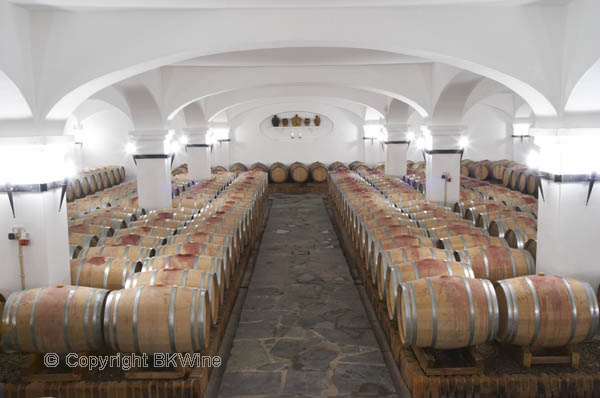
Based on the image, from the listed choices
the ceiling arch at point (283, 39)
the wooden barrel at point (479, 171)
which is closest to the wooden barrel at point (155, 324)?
the ceiling arch at point (283, 39)

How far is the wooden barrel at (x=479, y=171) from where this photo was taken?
19172mm

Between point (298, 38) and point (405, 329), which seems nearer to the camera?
point (405, 329)

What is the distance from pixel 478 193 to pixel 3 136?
396 inches

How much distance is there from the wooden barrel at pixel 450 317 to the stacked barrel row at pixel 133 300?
183cm

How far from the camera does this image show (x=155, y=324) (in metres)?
4.61

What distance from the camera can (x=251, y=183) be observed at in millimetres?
14992

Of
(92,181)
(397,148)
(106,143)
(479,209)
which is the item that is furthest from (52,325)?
(106,143)

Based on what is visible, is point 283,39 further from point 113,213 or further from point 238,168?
point 238,168

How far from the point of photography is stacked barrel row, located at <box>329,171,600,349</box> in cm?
462

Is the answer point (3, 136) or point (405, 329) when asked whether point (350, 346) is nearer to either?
point (405, 329)

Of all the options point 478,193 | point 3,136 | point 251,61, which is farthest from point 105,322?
point 478,193

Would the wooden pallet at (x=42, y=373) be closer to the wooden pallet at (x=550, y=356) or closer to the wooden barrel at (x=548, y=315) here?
the wooden barrel at (x=548, y=315)

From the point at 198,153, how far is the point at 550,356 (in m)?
13.1

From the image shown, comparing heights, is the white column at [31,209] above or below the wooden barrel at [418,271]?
above
